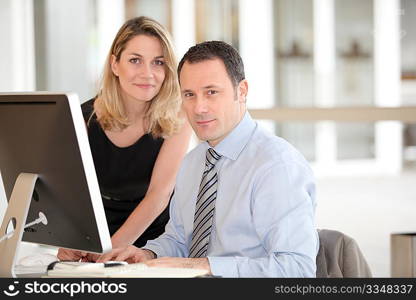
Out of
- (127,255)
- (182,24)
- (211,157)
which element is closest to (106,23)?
(182,24)

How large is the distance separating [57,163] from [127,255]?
462mm

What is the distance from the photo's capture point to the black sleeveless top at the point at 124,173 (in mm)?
3674

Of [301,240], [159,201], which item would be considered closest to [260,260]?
[301,240]

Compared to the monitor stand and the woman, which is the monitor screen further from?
the woman

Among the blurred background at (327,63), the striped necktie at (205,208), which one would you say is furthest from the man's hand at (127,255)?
the blurred background at (327,63)

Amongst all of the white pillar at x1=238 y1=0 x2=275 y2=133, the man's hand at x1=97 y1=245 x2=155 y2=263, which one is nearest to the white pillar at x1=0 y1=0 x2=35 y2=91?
the man's hand at x1=97 y1=245 x2=155 y2=263

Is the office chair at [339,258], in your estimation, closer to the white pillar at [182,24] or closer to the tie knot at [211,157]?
the tie knot at [211,157]

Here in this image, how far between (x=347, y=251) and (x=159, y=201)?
97 centimetres

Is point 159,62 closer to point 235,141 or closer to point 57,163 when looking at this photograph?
point 235,141

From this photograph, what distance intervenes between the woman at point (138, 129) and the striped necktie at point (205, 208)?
0.72 m

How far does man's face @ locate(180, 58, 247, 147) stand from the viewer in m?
2.62

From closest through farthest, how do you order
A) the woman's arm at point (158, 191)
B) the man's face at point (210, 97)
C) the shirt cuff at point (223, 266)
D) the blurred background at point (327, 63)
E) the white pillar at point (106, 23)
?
the shirt cuff at point (223, 266)
the man's face at point (210, 97)
the woman's arm at point (158, 191)
the white pillar at point (106, 23)
the blurred background at point (327, 63)

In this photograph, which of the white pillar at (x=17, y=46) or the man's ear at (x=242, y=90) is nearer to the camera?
the man's ear at (x=242, y=90)

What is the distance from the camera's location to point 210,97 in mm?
2633
